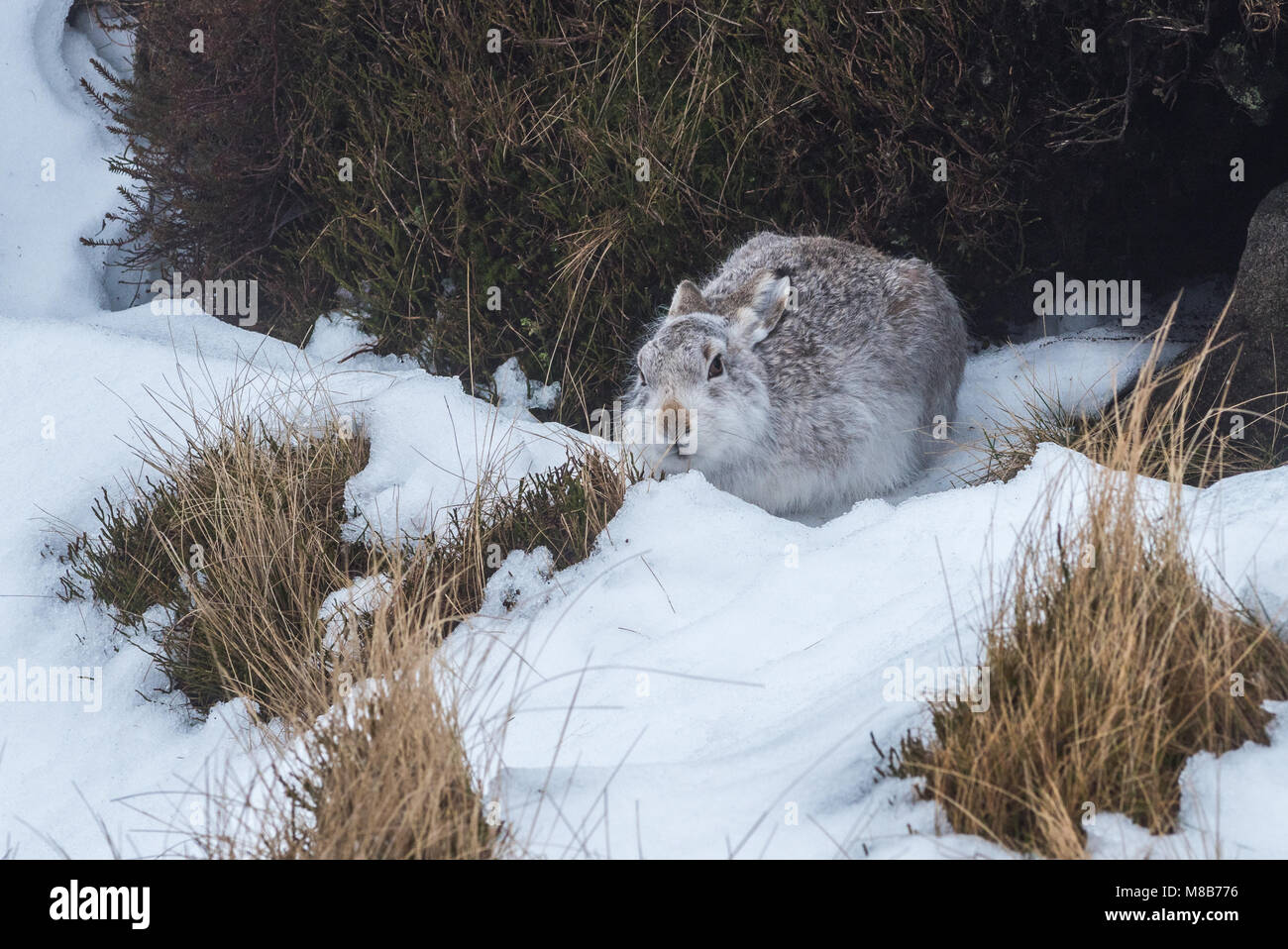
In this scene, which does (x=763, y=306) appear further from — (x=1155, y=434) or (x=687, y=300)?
(x=1155, y=434)

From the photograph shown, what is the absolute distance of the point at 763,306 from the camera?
6.38 metres

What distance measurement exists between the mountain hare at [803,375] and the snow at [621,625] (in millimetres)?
268

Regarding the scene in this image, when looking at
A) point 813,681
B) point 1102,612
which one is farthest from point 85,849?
point 1102,612

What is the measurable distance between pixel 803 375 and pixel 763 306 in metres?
0.46

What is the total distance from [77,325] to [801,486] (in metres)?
4.46

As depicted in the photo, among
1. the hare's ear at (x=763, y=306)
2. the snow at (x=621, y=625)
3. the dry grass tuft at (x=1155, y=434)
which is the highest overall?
the hare's ear at (x=763, y=306)

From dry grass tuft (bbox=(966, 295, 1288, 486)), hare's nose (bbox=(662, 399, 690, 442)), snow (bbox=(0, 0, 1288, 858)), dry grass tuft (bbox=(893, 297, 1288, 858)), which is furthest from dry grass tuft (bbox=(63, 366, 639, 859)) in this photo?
dry grass tuft (bbox=(966, 295, 1288, 486))

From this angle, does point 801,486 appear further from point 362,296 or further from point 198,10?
point 198,10

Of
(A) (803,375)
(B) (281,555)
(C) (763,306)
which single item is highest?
→ (C) (763,306)

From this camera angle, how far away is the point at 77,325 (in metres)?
6.78

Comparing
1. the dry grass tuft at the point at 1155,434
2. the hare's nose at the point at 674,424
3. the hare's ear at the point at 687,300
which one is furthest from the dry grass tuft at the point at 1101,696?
the hare's ear at the point at 687,300

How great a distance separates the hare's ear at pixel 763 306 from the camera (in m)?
6.27

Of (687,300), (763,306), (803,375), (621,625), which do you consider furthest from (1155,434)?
(621,625)

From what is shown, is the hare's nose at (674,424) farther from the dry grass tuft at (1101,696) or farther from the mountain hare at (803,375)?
the dry grass tuft at (1101,696)
